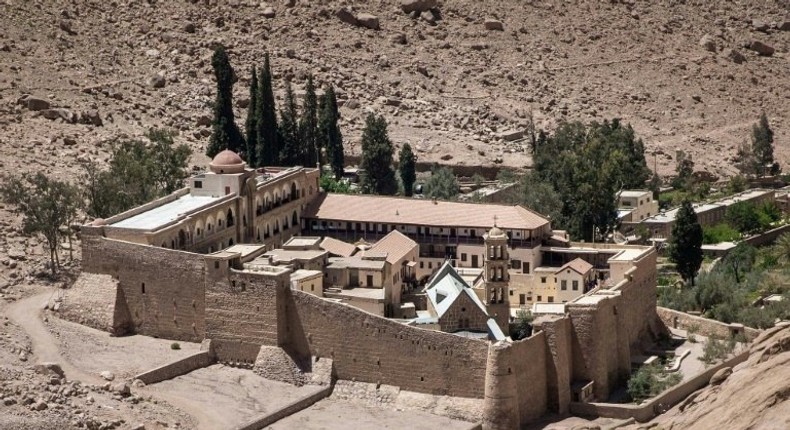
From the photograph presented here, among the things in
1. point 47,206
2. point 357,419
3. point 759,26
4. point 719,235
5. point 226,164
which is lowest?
point 357,419

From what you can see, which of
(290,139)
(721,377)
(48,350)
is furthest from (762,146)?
(721,377)

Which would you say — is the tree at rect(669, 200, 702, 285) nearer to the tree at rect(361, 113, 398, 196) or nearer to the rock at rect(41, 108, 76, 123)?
the tree at rect(361, 113, 398, 196)

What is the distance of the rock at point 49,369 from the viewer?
79188mm

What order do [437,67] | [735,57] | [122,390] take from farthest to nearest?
[735,57] → [437,67] → [122,390]

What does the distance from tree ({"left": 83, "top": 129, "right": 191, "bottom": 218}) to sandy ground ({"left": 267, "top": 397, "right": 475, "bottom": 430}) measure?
17.9 meters

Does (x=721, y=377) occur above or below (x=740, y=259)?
above

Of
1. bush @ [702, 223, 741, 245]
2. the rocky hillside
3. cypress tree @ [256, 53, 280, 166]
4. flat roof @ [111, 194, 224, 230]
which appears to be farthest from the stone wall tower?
bush @ [702, 223, 741, 245]

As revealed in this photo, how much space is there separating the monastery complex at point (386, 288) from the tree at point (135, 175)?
265 centimetres

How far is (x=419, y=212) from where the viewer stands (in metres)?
97.1

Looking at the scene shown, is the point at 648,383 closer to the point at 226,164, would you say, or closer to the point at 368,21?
the point at 226,164

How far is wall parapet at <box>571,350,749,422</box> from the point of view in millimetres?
80562

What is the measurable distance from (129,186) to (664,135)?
48.3 m

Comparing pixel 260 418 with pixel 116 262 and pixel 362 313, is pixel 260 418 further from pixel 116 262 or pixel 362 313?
pixel 116 262

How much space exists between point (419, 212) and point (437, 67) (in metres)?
42.5
